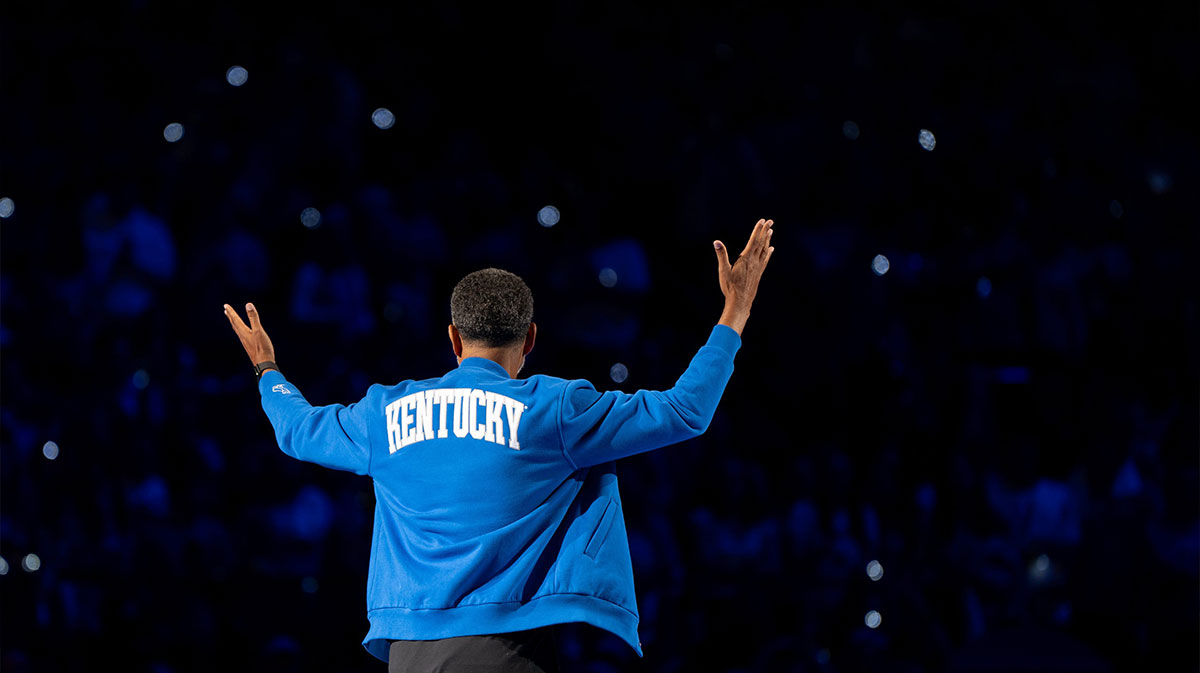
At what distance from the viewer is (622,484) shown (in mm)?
2668

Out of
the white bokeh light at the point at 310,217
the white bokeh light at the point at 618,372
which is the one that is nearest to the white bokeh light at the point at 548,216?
the white bokeh light at the point at 618,372

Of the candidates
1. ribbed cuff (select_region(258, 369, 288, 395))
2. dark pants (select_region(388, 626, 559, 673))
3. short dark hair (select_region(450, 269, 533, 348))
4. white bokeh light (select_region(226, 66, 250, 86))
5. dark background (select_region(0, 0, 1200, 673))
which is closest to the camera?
dark pants (select_region(388, 626, 559, 673))

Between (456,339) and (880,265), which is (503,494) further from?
(880,265)

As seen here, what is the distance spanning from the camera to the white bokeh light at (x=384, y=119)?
273cm

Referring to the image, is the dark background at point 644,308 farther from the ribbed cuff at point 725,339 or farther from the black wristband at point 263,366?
the ribbed cuff at point 725,339

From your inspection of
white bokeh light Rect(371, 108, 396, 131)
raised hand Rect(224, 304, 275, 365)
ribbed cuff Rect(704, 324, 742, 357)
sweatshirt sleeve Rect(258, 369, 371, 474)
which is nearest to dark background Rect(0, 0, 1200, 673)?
white bokeh light Rect(371, 108, 396, 131)

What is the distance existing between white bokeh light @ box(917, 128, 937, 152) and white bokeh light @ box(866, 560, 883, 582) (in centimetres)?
109

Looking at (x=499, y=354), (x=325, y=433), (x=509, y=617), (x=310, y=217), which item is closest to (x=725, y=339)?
(x=499, y=354)

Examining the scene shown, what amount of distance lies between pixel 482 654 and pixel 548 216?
4.98 ft

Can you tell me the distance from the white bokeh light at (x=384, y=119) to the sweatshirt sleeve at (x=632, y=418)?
153 centimetres

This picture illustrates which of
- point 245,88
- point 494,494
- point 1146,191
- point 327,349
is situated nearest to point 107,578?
point 327,349

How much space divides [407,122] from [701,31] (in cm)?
80

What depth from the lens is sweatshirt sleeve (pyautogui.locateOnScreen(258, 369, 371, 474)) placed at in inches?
58.4

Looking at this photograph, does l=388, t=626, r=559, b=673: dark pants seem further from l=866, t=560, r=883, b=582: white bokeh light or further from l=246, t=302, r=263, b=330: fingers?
l=866, t=560, r=883, b=582: white bokeh light
